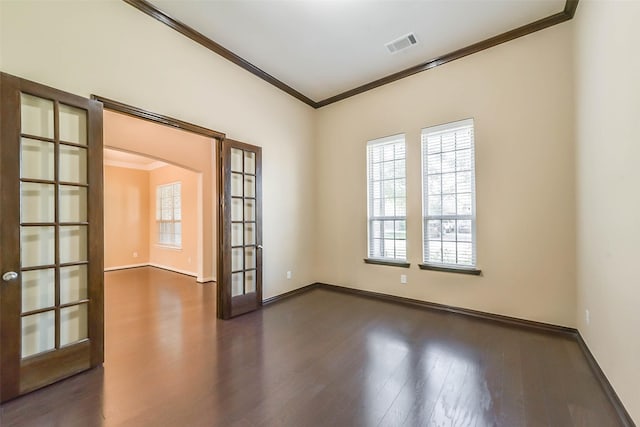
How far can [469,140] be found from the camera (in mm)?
3496

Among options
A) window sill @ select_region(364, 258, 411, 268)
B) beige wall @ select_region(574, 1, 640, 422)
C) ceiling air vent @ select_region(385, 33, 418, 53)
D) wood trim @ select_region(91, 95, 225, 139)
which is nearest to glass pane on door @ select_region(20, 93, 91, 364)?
wood trim @ select_region(91, 95, 225, 139)

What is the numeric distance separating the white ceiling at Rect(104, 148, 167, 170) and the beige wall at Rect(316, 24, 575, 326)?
6.45 meters

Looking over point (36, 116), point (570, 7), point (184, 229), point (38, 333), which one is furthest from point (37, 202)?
point (570, 7)

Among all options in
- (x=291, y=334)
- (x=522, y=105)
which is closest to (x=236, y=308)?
(x=291, y=334)

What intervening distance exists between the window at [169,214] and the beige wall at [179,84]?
3782 mm

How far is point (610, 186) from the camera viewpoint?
76.6 inches

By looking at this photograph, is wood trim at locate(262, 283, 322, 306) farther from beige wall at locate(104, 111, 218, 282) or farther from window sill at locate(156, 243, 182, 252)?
window sill at locate(156, 243, 182, 252)

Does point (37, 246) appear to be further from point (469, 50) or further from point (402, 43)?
point (469, 50)

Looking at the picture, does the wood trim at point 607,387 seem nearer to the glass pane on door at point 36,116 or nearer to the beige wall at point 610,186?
the beige wall at point 610,186

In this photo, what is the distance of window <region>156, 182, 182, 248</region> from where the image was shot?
695 centimetres

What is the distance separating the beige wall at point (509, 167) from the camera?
2.92 m

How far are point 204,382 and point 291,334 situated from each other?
3.56 feet

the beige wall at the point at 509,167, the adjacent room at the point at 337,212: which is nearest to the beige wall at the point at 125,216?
the adjacent room at the point at 337,212

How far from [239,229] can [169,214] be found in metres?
4.62
